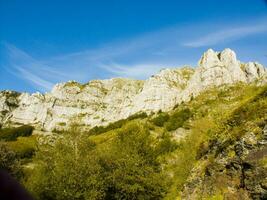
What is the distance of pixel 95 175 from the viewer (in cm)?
4884

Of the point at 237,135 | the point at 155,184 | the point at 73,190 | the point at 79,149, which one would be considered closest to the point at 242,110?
the point at 237,135

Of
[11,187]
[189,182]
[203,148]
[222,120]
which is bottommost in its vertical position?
[11,187]

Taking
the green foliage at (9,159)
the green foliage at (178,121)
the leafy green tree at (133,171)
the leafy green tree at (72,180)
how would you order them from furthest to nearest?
the green foliage at (178,121) → the green foliage at (9,159) → the leafy green tree at (133,171) → the leafy green tree at (72,180)

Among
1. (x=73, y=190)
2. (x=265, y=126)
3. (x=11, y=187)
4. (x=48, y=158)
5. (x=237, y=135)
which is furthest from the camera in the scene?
(x=48, y=158)

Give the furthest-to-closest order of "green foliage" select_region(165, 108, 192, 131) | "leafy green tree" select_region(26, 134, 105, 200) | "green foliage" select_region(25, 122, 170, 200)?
"green foliage" select_region(165, 108, 192, 131)
"green foliage" select_region(25, 122, 170, 200)
"leafy green tree" select_region(26, 134, 105, 200)

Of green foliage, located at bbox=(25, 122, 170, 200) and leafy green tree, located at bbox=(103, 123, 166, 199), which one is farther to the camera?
leafy green tree, located at bbox=(103, 123, 166, 199)

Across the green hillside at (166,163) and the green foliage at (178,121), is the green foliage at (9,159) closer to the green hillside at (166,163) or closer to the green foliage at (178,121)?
the green hillside at (166,163)

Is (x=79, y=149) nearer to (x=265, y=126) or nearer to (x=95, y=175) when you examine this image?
(x=95, y=175)

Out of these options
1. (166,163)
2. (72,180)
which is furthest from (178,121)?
(72,180)

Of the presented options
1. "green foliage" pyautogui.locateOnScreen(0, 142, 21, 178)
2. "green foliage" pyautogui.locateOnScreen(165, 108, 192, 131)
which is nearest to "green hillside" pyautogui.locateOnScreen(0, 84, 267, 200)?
"green foliage" pyautogui.locateOnScreen(0, 142, 21, 178)

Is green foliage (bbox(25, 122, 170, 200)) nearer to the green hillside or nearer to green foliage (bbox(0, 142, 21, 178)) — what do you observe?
the green hillside

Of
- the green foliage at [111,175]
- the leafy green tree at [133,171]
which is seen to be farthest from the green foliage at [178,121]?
the leafy green tree at [133,171]

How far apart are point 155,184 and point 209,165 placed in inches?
854

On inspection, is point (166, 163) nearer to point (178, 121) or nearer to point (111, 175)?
point (111, 175)
